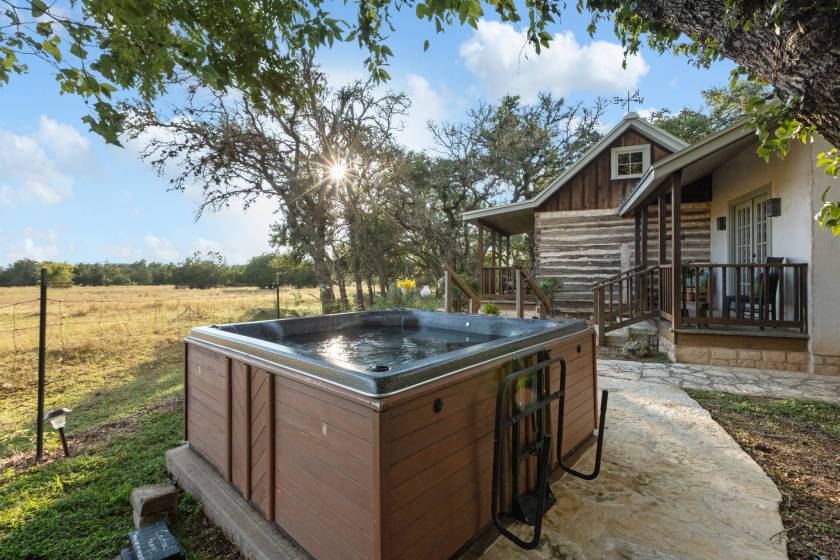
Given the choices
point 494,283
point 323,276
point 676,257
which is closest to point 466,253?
point 323,276

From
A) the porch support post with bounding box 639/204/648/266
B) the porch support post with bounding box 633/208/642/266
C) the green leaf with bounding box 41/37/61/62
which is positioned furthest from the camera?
the porch support post with bounding box 633/208/642/266

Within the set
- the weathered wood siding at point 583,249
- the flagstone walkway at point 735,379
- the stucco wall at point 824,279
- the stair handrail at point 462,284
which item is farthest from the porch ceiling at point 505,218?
the stucco wall at point 824,279

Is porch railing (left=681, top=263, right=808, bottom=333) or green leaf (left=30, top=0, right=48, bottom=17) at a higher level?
green leaf (left=30, top=0, right=48, bottom=17)

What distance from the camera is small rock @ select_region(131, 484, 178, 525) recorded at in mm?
2355

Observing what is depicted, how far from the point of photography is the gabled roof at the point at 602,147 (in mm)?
9094

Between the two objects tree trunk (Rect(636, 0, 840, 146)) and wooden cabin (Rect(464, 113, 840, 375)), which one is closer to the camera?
tree trunk (Rect(636, 0, 840, 146))

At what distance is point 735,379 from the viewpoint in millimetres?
4957

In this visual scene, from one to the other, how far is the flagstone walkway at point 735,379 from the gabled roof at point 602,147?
505cm

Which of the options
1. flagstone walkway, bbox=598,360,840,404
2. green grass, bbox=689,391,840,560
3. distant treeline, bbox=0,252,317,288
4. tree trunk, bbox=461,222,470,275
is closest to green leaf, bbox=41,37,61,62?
green grass, bbox=689,391,840,560

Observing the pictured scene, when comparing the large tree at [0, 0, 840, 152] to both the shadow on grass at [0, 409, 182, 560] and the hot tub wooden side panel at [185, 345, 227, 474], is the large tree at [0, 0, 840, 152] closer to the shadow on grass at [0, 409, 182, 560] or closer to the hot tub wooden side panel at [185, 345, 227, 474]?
the hot tub wooden side panel at [185, 345, 227, 474]

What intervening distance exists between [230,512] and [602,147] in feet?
33.5

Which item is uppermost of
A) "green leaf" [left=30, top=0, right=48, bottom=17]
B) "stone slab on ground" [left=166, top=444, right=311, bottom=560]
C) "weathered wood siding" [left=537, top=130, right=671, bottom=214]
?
"weathered wood siding" [left=537, top=130, right=671, bottom=214]

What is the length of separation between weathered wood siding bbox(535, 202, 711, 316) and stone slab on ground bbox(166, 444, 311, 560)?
8.77 metres

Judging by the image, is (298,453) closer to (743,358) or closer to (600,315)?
(743,358)
